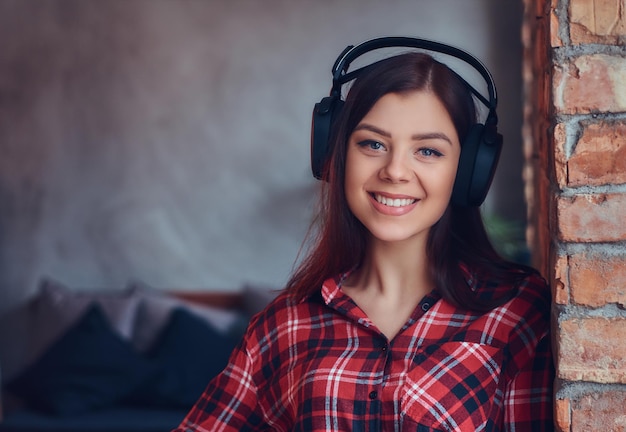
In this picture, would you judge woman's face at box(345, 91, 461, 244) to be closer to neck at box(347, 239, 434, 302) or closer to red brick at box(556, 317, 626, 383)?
neck at box(347, 239, 434, 302)

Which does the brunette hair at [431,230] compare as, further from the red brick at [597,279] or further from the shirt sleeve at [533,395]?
the red brick at [597,279]

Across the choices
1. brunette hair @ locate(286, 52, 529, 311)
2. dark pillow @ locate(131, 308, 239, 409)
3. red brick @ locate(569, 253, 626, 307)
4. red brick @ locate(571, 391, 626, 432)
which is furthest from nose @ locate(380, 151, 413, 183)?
dark pillow @ locate(131, 308, 239, 409)

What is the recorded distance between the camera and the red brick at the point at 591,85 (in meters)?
1.06

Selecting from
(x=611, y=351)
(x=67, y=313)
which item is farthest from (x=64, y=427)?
(x=611, y=351)

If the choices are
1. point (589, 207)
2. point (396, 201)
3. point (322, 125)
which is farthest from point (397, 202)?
point (589, 207)

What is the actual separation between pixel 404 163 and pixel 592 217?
35cm

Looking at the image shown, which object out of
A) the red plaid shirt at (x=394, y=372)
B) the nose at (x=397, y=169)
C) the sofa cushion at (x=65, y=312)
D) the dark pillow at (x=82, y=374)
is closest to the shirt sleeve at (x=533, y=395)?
the red plaid shirt at (x=394, y=372)

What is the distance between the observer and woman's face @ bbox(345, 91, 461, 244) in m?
1.35

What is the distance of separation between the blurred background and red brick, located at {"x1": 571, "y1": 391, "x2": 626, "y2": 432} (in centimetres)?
315

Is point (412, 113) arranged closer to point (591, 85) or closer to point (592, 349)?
point (591, 85)

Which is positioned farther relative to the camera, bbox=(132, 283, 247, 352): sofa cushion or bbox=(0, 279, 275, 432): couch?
bbox=(132, 283, 247, 352): sofa cushion

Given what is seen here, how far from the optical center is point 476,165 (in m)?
1.34

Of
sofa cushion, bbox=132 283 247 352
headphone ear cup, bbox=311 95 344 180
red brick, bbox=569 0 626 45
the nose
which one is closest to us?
red brick, bbox=569 0 626 45

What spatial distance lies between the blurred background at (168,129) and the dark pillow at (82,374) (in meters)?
0.73
